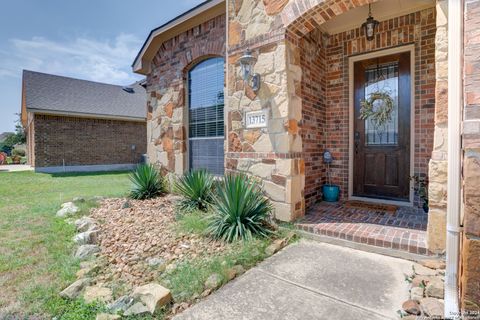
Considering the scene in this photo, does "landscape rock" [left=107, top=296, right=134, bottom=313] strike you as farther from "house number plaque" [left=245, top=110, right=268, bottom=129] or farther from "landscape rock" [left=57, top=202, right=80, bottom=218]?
"landscape rock" [left=57, top=202, right=80, bottom=218]

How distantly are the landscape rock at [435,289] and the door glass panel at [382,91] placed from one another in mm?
2780

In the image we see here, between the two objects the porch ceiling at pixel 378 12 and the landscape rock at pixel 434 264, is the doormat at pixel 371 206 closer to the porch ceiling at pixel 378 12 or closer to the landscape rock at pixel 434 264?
the landscape rock at pixel 434 264

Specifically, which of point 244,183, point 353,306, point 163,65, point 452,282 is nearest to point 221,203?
point 244,183

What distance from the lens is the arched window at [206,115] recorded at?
17.9 feet

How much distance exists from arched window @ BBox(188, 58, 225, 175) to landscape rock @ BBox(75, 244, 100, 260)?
286 centimetres

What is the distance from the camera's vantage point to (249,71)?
4004 millimetres

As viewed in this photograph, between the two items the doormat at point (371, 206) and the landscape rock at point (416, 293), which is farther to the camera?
the doormat at point (371, 206)

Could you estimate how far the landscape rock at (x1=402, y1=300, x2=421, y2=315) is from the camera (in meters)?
1.81

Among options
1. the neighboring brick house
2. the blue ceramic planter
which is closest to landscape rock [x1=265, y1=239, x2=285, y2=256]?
the blue ceramic planter

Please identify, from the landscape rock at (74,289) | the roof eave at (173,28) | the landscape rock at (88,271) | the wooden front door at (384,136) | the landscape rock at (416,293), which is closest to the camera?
the landscape rock at (416,293)

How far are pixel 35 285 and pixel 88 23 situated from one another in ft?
39.1

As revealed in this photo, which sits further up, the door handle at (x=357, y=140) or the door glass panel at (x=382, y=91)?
the door glass panel at (x=382, y=91)

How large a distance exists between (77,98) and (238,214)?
576 inches

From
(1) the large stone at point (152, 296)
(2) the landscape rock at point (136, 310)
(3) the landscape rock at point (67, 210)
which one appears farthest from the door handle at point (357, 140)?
(3) the landscape rock at point (67, 210)
